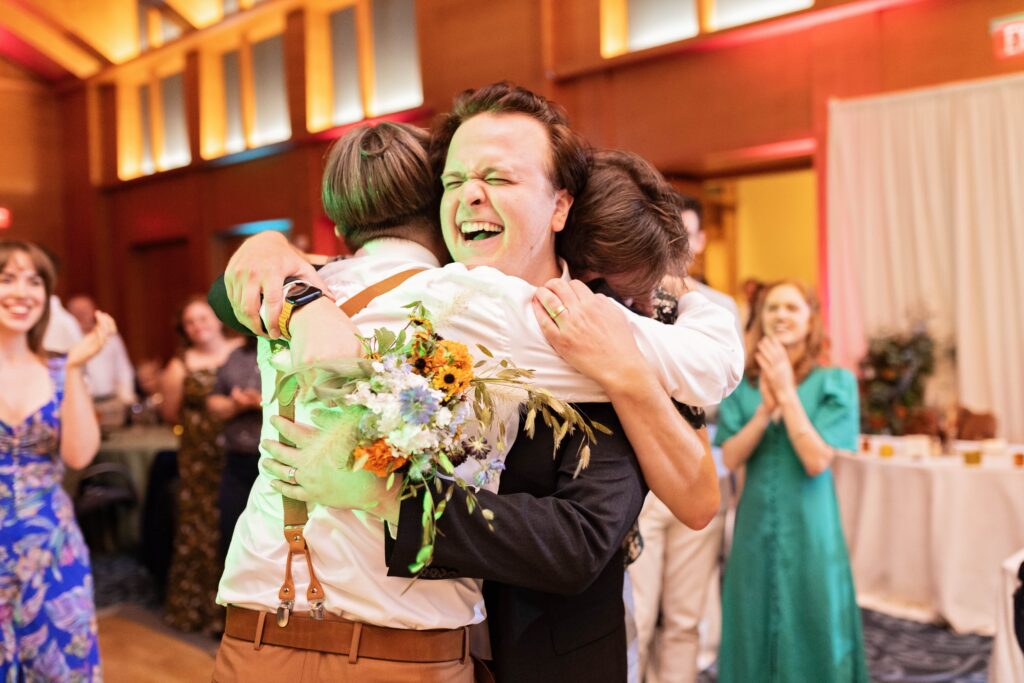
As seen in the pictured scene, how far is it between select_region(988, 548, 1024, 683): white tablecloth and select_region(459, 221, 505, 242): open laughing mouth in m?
2.01

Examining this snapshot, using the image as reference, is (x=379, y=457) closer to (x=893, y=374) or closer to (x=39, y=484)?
(x=39, y=484)

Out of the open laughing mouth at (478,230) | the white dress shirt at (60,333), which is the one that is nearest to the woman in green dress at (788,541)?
the open laughing mouth at (478,230)

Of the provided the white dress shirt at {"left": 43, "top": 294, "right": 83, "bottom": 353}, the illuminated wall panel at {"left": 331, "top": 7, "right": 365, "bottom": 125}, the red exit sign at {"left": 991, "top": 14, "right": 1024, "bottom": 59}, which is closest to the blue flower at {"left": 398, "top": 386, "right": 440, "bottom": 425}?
the red exit sign at {"left": 991, "top": 14, "right": 1024, "bottom": 59}

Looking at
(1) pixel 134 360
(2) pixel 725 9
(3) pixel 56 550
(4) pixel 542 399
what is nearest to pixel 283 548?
(4) pixel 542 399

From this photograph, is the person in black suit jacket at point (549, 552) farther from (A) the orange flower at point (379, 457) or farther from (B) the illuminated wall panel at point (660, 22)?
(B) the illuminated wall panel at point (660, 22)

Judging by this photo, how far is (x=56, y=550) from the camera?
9.66 ft

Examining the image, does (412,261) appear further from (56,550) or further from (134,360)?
(134,360)

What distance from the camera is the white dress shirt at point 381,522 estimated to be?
1.25 metres

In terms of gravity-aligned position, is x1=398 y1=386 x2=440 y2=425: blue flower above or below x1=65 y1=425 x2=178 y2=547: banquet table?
above

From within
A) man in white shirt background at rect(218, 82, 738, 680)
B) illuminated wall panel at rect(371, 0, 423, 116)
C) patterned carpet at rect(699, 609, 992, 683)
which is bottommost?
patterned carpet at rect(699, 609, 992, 683)

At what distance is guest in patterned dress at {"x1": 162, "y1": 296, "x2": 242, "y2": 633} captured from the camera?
4824 mm

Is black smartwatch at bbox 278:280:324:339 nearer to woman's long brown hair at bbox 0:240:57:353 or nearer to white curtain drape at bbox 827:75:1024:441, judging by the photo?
woman's long brown hair at bbox 0:240:57:353

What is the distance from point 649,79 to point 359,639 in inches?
268

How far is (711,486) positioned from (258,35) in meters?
10.7
